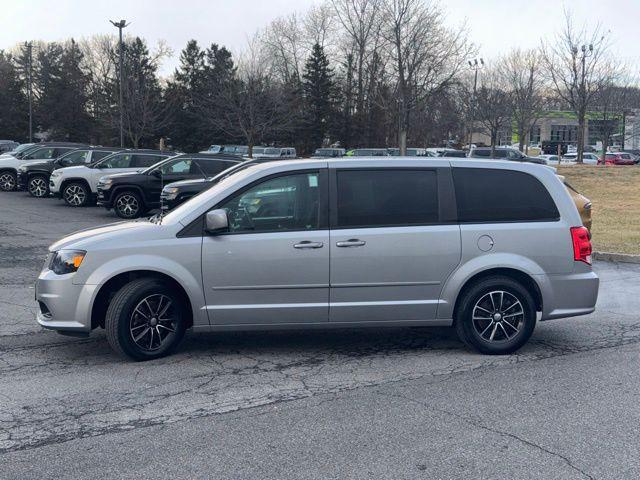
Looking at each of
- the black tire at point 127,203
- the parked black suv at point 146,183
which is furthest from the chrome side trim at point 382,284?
the black tire at point 127,203

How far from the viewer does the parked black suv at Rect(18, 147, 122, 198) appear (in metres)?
24.5

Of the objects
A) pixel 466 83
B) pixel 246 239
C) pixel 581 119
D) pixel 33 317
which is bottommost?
pixel 33 317

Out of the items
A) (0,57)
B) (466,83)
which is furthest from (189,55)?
(0,57)

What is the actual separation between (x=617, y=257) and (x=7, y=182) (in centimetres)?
2332

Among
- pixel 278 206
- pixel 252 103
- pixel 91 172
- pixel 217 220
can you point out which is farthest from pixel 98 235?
pixel 252 103

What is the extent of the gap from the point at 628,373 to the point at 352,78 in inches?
2266

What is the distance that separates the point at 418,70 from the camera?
119ft

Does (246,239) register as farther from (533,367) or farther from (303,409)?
(533,367)

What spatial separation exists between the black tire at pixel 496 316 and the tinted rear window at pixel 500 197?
1.96 feet

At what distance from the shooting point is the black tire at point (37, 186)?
25703 millimetres

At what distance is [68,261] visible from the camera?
20.9 ft

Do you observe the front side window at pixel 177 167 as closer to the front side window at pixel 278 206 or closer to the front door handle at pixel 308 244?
the front side window at pixel 278 206

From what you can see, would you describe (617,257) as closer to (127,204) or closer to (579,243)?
(579,243)

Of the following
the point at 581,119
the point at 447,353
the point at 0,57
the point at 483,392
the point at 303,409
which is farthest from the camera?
the point at 0,57
